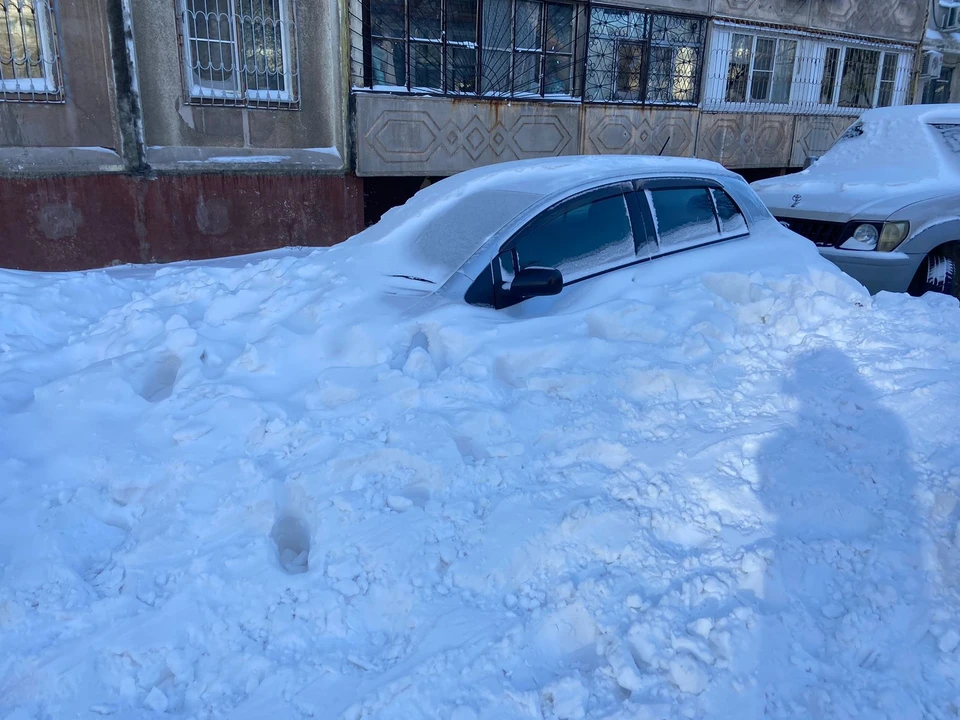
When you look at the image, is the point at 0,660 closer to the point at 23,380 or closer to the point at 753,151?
the point at 23,380

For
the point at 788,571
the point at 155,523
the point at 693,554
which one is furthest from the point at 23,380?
the point at 788,571

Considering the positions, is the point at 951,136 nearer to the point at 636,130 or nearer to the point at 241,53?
the point at 636,130

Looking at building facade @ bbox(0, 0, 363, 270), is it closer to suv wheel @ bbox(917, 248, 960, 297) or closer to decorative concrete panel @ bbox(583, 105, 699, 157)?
decorative concrete panel @ bbox(583, 105, 699, 157)

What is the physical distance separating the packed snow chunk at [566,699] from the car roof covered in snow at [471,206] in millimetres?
2373

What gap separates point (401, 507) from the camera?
104 inches

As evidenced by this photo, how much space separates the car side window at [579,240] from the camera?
3953 mm

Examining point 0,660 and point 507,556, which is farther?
point 507,556

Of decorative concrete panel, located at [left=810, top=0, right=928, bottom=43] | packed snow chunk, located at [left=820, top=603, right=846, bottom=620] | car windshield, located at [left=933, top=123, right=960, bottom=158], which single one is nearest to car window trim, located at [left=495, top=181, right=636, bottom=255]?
packed snow chunk, located at [left=820, top=603, right=846, bottom=620]

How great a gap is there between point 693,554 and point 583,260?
211 cm

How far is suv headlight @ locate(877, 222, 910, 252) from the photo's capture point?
5.77 metres

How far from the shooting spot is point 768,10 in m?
13.6

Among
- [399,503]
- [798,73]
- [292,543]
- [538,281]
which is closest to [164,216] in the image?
[538,281]

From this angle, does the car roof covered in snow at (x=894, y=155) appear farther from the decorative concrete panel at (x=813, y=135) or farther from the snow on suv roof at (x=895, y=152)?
the decorative concrete panel at (x=813, y=135)

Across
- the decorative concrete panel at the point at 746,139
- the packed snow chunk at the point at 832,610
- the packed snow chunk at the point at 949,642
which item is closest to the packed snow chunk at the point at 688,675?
the packed snow chunk at the point at 832,610
